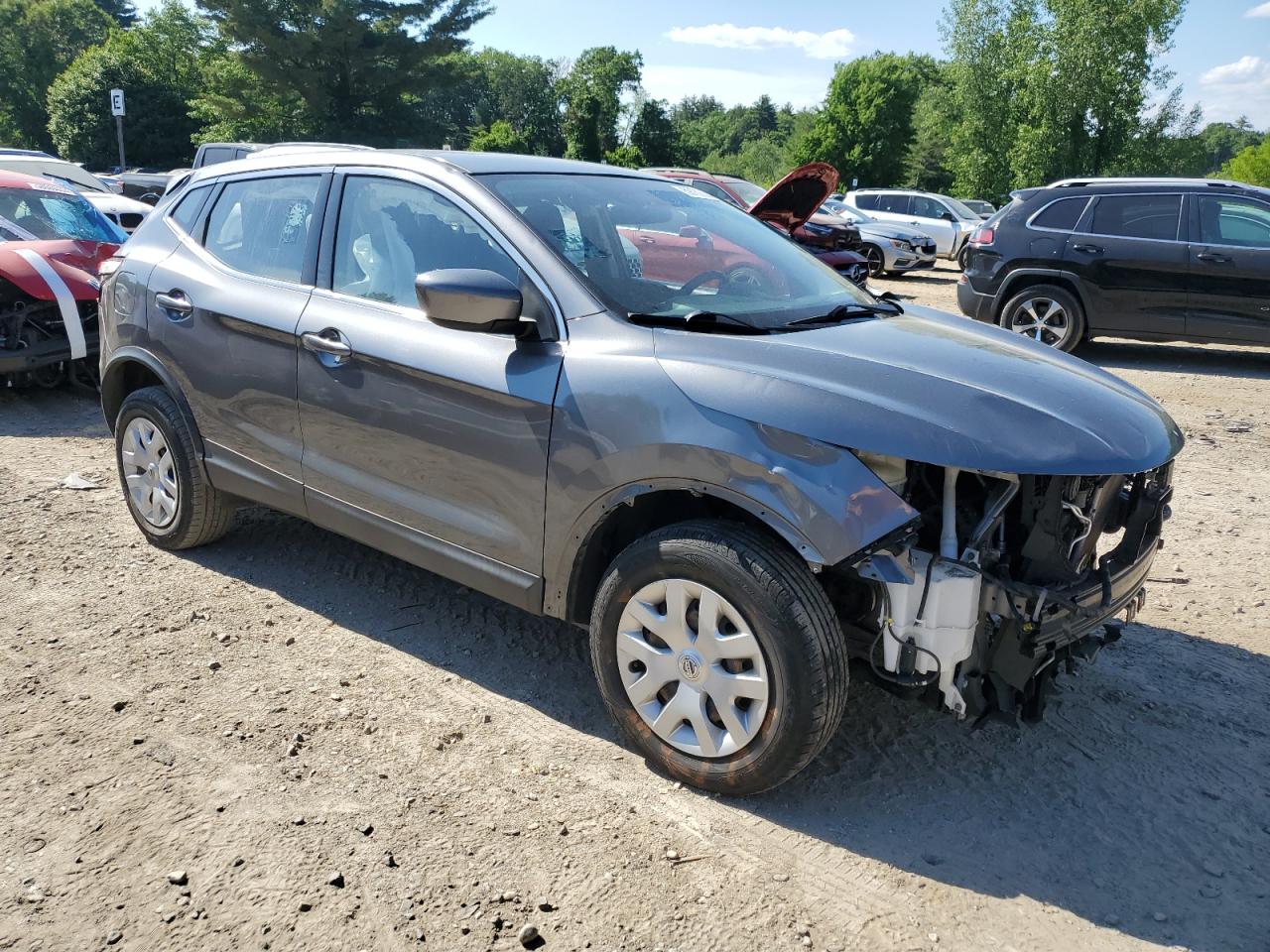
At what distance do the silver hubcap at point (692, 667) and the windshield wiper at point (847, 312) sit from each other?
1.01m

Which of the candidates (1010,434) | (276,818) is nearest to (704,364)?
(1010,434)

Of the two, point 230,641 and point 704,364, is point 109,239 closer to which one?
point 230,641

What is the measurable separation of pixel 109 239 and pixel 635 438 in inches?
296

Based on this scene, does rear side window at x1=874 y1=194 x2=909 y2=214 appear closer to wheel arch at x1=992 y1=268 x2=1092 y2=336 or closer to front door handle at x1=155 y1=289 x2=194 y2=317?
wheel arch at x1=992 y1=268 x2=1092 y2=336

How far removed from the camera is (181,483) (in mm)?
4387

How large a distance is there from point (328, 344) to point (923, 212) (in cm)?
2128

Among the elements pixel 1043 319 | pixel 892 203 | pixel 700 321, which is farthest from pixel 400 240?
pixel 892 203

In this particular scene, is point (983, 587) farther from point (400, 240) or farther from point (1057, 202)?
point (1057, 202)

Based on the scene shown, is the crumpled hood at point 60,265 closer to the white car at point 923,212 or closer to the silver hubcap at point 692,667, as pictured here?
the silver hubcap at point 692,667

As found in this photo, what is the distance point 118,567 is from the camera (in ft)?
14.8

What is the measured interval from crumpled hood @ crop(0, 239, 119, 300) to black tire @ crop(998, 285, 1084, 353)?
831cm

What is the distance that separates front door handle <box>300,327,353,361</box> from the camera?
352 cm

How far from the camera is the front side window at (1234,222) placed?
9391 millimetres

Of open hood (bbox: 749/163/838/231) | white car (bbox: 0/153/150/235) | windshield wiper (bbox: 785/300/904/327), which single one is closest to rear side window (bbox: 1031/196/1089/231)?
open hood (bbox: 749/163/838/231)
